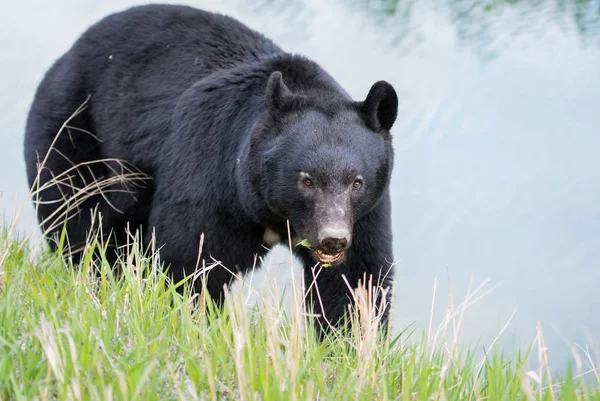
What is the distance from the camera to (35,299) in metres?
3.39

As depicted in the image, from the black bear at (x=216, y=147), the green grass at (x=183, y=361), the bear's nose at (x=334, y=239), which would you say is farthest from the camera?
the black bear at (x=216, y=147)

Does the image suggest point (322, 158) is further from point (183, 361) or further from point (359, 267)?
point (183, 361)

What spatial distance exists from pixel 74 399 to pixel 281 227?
272 cm

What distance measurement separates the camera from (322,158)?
15.3ft

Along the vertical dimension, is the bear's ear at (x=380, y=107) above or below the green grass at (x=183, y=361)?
above

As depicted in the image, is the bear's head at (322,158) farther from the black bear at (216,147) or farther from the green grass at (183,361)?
the green grass at (183,361)

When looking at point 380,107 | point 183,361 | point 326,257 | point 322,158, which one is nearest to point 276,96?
point 322,158

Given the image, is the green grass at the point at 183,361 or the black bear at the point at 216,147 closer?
the green grass at the point at 183,361

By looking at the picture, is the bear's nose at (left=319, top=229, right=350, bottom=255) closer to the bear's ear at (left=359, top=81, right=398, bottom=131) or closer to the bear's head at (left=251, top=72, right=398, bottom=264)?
the bear's head at (left=251, top=72, right=398, bottom=264)

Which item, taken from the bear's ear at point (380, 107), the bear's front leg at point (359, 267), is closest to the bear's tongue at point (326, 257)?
the bear's front leg at point (359, 267)

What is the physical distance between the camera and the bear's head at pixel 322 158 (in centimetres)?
457

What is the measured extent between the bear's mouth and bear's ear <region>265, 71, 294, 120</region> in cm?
82

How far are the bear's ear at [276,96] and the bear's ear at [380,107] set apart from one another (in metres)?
0.42

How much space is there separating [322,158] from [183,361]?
1.72 metres
